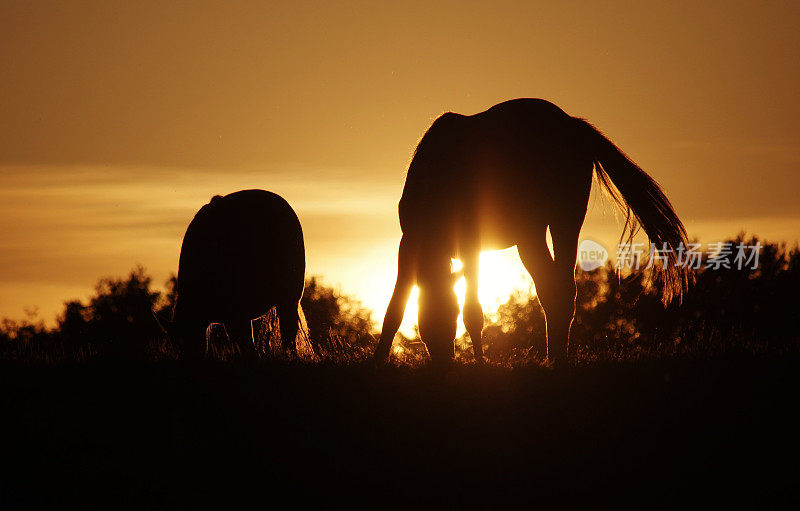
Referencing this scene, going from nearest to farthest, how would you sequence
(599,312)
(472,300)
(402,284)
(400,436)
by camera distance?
(400,436)
(402,284)
(472,300)
(599,312)

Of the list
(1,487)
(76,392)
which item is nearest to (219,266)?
(76,392)

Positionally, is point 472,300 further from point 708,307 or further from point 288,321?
point 708,307

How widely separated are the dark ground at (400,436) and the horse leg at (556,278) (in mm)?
516

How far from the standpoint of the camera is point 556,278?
8969 millimetres

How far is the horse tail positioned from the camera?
9.65 metres

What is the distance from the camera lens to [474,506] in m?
6.40

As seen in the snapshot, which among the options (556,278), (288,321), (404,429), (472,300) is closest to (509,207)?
(556,278)

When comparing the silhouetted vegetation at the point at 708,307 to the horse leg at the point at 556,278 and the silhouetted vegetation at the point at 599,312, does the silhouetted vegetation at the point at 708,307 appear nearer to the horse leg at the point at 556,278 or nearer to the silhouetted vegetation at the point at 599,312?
the silhouetted vegetation at the point at 599,312

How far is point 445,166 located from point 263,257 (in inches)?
230

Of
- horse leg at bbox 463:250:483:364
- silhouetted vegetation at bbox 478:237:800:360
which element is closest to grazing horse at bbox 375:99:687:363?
horse leg at bbox 463:250:483:364

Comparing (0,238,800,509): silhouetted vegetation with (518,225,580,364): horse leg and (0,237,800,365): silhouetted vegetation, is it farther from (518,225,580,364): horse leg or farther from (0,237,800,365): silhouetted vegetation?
(0,237,800,365): silhouetted vegetation

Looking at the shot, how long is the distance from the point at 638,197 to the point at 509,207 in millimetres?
1811

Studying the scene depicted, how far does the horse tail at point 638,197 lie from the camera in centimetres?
965

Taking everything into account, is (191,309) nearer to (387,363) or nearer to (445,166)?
(387,363)
